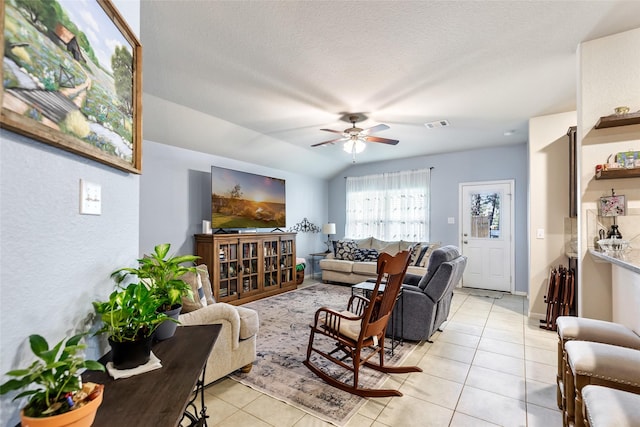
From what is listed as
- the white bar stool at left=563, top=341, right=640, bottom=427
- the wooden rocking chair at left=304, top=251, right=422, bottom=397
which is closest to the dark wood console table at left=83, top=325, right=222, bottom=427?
the wooden rocking chair at left=304, top=251, right=422, bottom=397

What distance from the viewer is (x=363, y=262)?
5.75 metres

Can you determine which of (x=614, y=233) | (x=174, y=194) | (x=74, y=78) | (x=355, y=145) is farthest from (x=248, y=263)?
(x=614, y=233)

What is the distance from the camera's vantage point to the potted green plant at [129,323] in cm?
96

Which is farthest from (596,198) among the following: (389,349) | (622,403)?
(389,349)

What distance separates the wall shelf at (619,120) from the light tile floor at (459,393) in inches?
81.0

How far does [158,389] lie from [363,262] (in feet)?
16.7

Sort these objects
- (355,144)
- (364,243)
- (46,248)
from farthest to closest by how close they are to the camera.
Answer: (364,243), (355,144), (46,248)

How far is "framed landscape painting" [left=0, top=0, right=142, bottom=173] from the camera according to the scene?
699 millimetres

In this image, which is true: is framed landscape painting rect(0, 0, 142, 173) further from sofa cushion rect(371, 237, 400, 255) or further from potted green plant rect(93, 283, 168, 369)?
sofa cushion rect(371, 237, 400, 255)

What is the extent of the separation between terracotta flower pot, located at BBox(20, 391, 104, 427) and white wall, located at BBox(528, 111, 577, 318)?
4541mm

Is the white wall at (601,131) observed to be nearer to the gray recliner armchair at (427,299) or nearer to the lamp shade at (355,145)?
the gray recliner armchair at (427,299)

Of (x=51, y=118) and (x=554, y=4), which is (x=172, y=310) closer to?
(x=51, y=118)

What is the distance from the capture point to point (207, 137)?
4.27 meters

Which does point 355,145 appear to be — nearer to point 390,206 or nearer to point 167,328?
point 390,206
